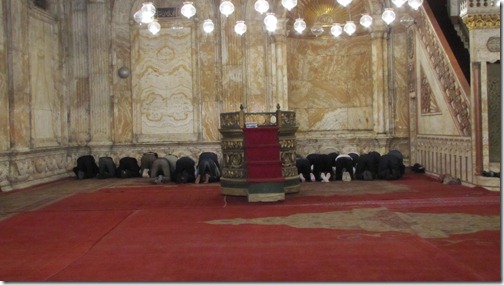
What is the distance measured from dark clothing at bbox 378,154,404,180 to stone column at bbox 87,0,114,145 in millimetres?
6713

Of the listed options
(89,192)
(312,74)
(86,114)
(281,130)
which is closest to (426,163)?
(312,74)

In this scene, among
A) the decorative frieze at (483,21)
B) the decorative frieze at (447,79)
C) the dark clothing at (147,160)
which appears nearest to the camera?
the decorative frieze at (483,21)

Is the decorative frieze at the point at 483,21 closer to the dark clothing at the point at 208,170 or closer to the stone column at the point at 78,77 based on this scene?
the dark clothing at the point at 208,170

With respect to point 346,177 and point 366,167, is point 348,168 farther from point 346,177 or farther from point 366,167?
point 366,167

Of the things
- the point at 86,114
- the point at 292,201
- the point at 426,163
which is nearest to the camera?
the point at 292,201

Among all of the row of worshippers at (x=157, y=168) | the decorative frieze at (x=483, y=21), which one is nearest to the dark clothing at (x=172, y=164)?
the row of worshippers at (x=157, y=168)

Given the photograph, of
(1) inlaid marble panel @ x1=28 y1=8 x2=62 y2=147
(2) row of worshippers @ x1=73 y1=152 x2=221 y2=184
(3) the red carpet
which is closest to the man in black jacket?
(2) row of worshippers @ x1=73 y1=152 x2=221 y2=184

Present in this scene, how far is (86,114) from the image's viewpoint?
14711 millimetres

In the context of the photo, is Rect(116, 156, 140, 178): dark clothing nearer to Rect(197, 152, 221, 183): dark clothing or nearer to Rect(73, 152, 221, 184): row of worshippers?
Rect(73, 152, 221, 184): row of worshippers

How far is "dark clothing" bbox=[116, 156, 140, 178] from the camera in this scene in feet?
45.3

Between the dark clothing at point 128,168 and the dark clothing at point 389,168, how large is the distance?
5.67 metres

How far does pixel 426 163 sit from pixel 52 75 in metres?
8.94

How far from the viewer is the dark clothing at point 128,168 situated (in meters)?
13.8

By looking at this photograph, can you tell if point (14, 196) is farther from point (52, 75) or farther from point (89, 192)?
point (52, 75)
